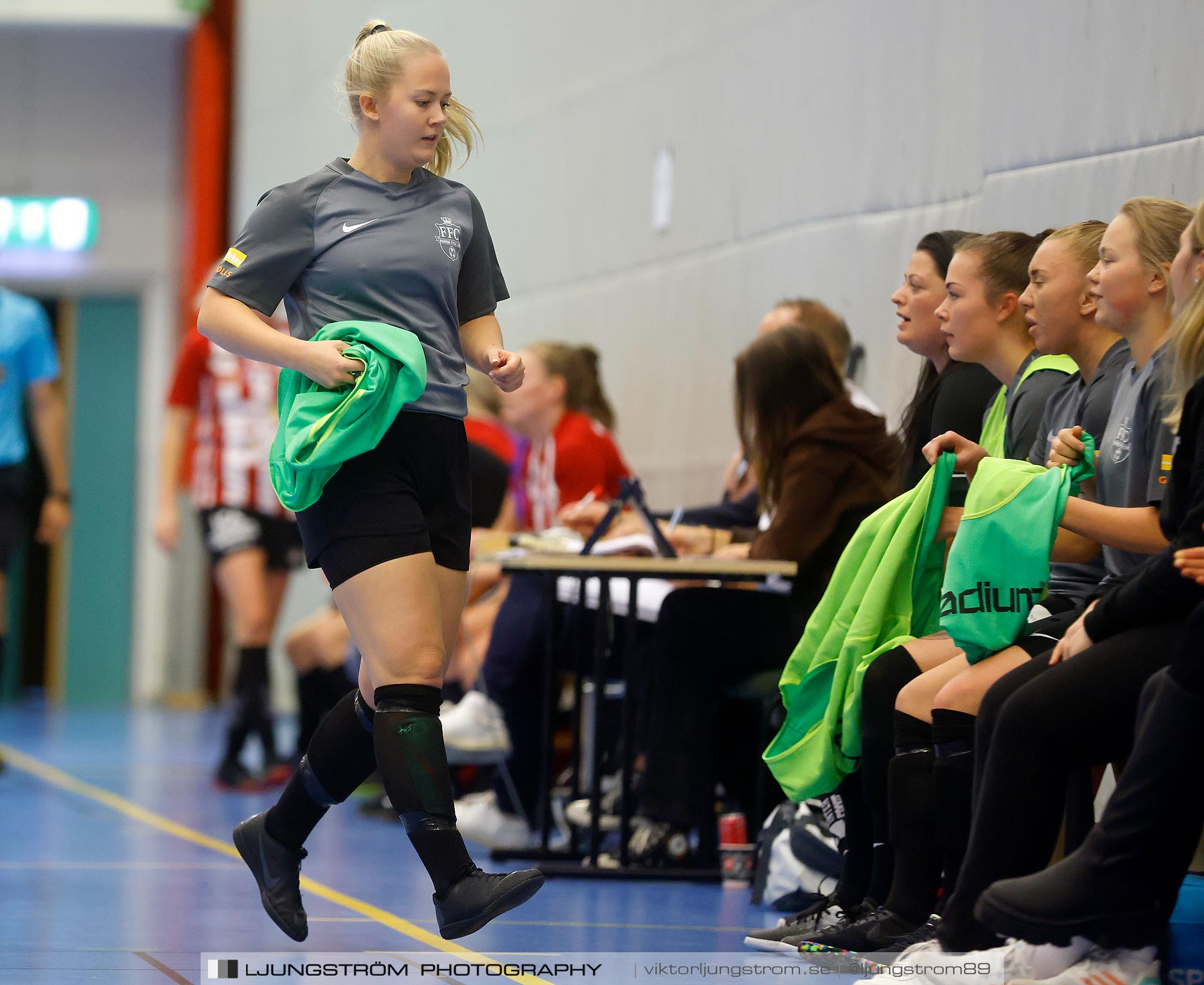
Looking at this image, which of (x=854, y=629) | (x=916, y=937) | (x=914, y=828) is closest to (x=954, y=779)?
(x=914, y=828)

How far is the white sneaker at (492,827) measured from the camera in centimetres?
425

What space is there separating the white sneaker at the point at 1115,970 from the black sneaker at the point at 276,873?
1164 mm

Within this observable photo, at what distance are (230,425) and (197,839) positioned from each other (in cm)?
181

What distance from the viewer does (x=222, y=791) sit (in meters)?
5.72

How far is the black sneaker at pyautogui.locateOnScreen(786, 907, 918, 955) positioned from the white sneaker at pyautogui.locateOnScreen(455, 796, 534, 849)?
4.51 ft

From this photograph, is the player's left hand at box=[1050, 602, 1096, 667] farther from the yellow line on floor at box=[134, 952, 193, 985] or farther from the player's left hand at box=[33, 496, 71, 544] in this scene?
the player's left hand at box=[33, 496, 71, 544]

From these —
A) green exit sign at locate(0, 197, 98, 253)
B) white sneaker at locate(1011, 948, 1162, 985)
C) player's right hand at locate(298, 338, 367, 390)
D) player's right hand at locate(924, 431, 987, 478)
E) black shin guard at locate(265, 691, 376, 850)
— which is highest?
green exit sign at locate(0, 197, 98, 253)

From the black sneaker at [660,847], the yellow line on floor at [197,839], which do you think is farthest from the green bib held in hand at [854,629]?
the black sneaker at [660,847]

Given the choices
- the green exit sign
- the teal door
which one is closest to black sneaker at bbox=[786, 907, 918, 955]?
the teal door

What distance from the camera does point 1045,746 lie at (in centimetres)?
240

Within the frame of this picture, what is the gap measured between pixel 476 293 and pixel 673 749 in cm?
137

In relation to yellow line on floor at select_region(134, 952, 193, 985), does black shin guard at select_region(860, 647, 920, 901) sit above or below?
above

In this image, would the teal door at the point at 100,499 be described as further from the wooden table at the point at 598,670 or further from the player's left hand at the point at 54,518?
the wooden table at the point at 598,670

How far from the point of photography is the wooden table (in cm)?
381
